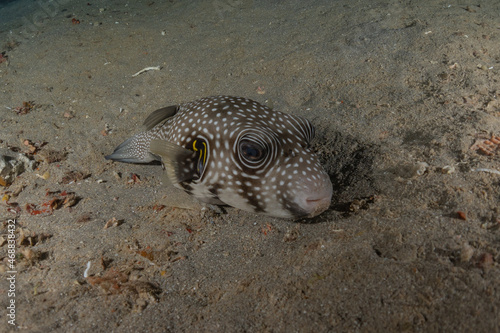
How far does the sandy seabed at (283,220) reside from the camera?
2.34 m

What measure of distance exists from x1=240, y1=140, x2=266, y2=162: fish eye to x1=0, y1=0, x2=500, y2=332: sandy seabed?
0.86 m

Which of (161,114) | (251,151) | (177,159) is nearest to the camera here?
(251,151)

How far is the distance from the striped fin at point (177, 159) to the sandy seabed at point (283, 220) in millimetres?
536

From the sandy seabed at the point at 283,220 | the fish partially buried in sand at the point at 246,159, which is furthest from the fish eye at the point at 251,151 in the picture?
the sandy seabed at the point at 283,220

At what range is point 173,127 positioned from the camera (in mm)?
3963

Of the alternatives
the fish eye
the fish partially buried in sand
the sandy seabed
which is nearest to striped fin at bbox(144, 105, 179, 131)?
the fish partially buried in sand

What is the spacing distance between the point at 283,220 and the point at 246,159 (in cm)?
87

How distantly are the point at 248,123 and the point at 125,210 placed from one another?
1971 mm

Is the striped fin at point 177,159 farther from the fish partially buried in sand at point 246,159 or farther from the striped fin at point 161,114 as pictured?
the striped fin at point 161,114

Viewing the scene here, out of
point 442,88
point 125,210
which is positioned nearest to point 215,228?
point 125,210

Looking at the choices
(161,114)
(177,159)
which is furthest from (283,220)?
(161,114)

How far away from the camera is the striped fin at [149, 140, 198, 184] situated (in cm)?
346

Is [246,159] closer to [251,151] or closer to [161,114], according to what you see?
[251,151]

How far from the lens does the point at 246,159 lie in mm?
3180
